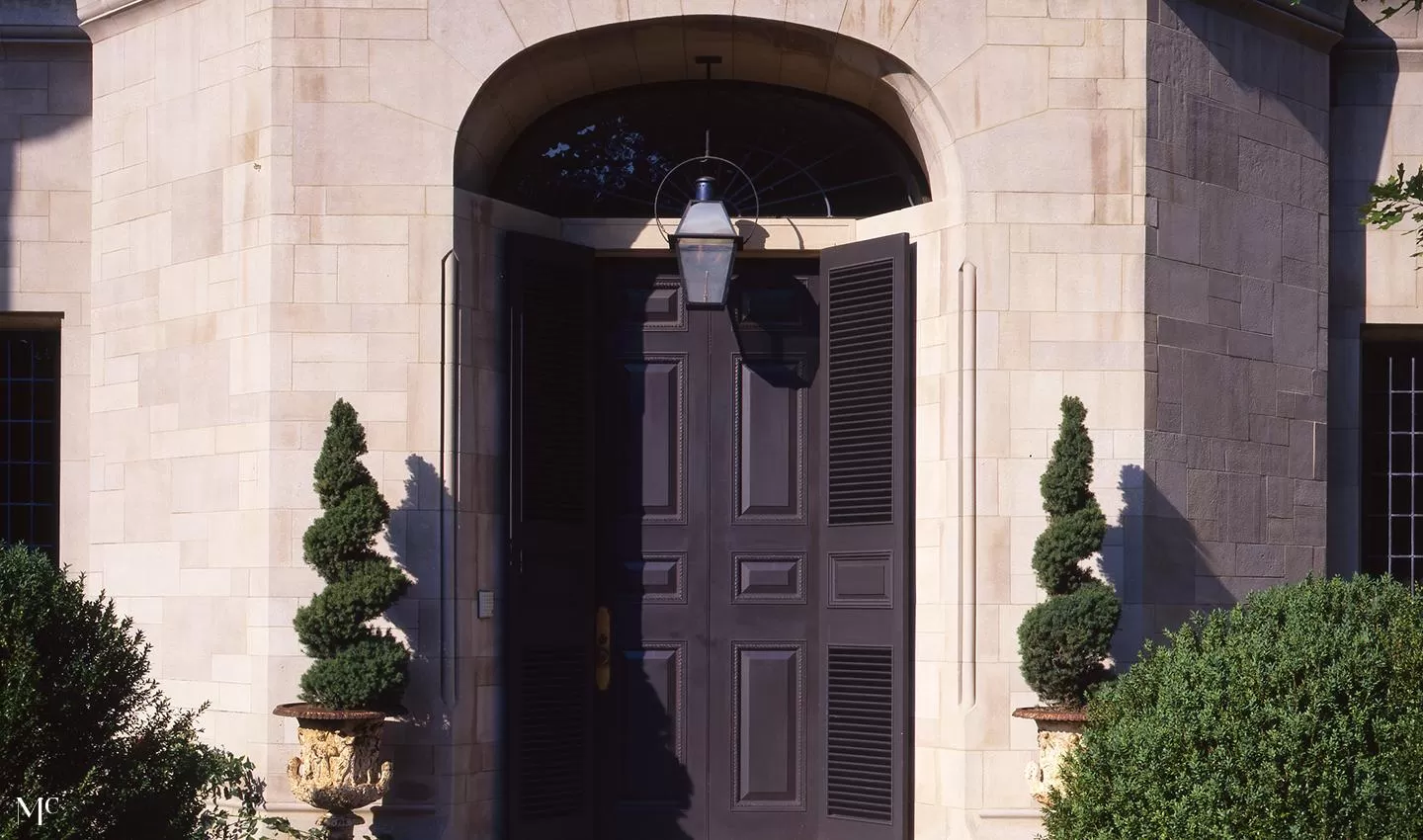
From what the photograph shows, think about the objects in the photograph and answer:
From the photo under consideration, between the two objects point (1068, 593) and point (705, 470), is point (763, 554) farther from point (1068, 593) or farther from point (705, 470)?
point (1068, 593)

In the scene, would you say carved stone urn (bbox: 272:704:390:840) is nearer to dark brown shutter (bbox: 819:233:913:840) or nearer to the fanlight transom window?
dark brown shutter (bbox: 819:233:913:840)

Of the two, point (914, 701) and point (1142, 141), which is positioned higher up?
point (1142, 141)

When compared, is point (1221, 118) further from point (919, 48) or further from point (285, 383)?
point (285, 383)

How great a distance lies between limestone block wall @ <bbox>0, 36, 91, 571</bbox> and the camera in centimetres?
1148

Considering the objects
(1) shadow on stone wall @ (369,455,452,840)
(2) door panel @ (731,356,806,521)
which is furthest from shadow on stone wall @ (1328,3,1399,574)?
(1) shadow on stone wall @ (369,455,452,840)

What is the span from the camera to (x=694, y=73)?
10812mm

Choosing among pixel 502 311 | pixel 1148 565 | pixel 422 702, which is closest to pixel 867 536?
pixel 1148 565

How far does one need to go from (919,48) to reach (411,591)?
4437mm

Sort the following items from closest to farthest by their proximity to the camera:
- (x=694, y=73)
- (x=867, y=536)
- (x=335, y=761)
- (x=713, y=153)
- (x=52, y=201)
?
(x=335, y=761) < (x=867, y=536) < (x=694, y=73) < (x=713, y=153) < (x=52, y=201)

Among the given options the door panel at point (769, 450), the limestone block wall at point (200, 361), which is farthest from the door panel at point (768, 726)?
the limestone block wall at point (200, 361)

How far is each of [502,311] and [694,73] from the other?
2.09 meters

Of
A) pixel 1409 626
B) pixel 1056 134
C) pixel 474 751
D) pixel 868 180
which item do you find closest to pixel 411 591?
pixel 474 751

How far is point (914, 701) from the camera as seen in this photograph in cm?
1003

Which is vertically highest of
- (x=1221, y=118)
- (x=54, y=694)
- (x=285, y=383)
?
(x=1221, y=118)
